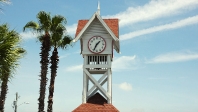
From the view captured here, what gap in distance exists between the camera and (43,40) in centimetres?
3416

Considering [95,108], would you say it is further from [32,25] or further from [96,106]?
[32,25]

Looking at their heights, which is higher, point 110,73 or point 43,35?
point 43,35

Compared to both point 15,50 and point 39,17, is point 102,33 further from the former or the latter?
point 15,50

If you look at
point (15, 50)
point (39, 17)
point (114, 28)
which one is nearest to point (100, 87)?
point (114, 28)

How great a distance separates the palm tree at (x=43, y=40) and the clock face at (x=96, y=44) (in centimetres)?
412

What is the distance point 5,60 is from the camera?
19594 mm

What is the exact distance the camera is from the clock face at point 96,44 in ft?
114

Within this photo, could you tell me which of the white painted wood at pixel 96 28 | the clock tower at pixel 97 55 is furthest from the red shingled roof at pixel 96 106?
the white painted wood at pixel 96 28

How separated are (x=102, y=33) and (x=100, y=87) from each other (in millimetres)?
5279

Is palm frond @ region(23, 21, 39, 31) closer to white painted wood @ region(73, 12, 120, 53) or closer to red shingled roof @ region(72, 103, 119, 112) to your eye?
white painted wood @ region(73, 12, 120, 53)

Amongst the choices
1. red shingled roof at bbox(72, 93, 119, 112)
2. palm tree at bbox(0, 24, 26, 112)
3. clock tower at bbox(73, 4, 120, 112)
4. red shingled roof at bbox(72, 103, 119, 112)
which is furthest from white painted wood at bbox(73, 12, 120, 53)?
palm tree at bbox(0, 24, 26, 112)

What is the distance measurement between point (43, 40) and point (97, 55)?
5.33m

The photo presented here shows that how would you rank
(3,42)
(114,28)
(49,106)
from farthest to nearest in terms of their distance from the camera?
(114,28) → (49,106) → (3,42)

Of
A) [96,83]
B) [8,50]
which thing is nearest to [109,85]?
[96,83]
